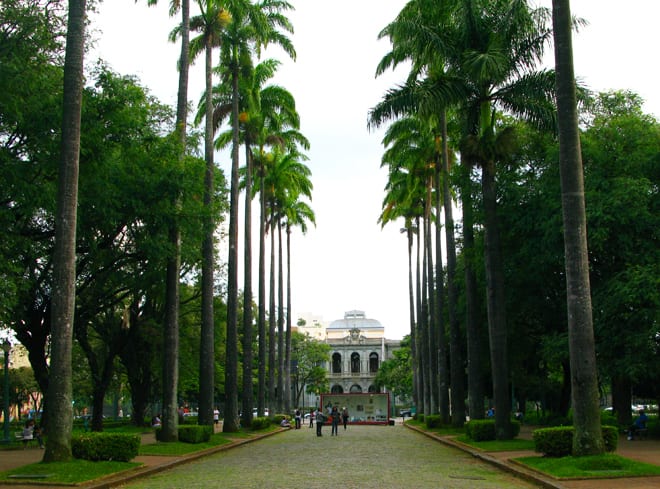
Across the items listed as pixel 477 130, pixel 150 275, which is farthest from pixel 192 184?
pixel 477 130

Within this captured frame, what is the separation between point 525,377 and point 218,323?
725 inches

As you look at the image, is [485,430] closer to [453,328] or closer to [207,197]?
[453,328]

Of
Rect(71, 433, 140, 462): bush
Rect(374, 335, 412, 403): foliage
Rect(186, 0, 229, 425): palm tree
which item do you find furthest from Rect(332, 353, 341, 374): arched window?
Rect(71, 433, 140, 462): bush

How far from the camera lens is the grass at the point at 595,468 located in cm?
1452

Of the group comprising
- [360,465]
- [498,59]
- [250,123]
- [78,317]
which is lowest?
[360,465]

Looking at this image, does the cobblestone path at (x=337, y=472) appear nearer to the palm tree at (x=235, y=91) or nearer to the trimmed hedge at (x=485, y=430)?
the trimmed hedge at (x=485, y=430)

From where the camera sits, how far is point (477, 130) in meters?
27.1

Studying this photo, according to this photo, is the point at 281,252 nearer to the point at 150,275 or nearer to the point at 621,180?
the point at 150,275

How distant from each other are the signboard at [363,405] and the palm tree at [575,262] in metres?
46.2

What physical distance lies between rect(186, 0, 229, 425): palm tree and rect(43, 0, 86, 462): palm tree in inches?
401

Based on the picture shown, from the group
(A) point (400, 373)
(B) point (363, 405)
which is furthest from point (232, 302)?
(A) point (400, 373)

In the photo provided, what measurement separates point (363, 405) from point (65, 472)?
161 ft

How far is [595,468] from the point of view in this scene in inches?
597

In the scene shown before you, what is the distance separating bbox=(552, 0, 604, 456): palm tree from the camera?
16.3 metres
